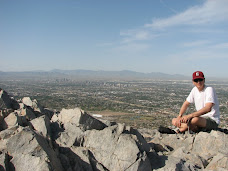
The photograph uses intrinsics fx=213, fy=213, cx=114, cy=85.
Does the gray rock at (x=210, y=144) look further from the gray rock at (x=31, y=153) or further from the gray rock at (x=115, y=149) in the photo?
the gray rock at (x=31, y=153)

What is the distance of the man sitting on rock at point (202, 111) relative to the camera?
28.1 ft

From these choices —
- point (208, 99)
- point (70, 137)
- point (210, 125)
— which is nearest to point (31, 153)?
point (70, 137)

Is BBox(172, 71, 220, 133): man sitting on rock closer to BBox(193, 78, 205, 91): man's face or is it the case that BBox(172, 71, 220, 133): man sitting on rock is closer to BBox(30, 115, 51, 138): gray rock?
BBox(193, 78, 205, 91): man's face

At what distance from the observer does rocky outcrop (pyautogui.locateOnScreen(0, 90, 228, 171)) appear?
19.9 feet

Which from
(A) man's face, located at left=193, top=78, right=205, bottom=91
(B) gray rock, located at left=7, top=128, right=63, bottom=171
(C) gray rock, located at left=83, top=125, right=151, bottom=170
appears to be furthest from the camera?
(A) man's face, located at left=193, top=78, right=205, bottom=91

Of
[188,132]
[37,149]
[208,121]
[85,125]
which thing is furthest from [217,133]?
[37,149]

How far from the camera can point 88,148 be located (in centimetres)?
743

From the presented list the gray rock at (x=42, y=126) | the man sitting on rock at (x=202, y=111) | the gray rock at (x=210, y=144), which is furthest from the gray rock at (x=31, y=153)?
the gray rock at (x=210, y=144)

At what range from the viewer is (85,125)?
28.4 ft

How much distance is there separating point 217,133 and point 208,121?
0.61 meters

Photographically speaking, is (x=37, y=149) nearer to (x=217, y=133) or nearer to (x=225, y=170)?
(x=225, y=170)

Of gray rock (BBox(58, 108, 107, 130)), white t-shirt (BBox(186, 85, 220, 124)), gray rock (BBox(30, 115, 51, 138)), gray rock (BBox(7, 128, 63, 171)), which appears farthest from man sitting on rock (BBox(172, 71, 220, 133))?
gray rock (BBox(7, 128, 63, 171))

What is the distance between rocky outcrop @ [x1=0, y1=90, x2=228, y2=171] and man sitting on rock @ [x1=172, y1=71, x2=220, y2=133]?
0.48 metres

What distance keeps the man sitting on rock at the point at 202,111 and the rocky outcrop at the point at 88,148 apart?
0.48 metres
